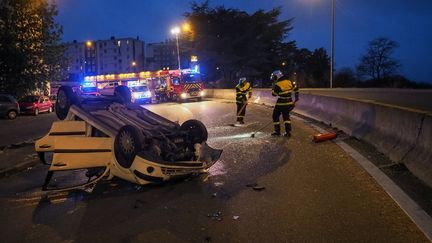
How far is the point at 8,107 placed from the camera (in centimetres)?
2964

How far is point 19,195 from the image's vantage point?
734 cm

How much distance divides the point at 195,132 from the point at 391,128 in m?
3.80

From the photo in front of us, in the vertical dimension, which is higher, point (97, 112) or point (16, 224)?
point (97, 112)

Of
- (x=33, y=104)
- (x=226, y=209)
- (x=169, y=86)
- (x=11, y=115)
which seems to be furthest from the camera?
(x=169, y=86)

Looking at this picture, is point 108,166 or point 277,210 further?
point 108,166

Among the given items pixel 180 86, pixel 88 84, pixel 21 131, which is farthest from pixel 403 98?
pixel 88 84

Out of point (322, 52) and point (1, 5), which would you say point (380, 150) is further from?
point (322, 52)

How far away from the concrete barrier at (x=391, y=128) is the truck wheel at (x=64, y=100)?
220 inches

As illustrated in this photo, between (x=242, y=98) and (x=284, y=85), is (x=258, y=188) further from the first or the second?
(x=242, y=98)

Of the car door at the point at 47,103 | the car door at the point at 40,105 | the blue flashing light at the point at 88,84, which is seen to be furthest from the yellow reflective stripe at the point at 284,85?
the blue flashing light at the point at 88,84

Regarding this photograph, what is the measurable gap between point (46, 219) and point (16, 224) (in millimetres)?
340

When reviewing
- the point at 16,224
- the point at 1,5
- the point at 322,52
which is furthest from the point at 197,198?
the point at 322,52

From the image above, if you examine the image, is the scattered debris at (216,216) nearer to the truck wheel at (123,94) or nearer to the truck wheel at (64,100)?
the truck wheel at (64,100)

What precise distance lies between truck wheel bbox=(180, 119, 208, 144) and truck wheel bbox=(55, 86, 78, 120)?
197cm
